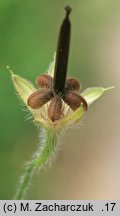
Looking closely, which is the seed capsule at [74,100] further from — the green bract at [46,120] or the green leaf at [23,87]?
the green leaf at [23,87]

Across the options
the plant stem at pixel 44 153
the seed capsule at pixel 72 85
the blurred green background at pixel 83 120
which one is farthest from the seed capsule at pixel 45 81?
Answer: the blurred green background at pixel 83 120

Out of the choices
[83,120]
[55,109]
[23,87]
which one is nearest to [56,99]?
[55,109]

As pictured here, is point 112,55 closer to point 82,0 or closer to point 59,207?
point 82,0

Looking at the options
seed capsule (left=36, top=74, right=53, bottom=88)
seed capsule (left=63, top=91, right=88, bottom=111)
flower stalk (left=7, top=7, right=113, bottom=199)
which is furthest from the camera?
seed capsule (left=36, top=74, right=53, bottom=88)

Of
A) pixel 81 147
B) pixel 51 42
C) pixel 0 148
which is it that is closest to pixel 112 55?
pixel 51 42

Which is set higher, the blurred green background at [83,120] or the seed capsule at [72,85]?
the blurred green background at [83,120]

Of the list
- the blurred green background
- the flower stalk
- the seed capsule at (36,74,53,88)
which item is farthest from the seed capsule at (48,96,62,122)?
the blurred green background

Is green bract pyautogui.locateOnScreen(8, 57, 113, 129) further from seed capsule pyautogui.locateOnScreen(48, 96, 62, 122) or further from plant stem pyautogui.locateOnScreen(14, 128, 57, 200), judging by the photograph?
plant stem pyautogui.locateOnScreen(14, 128, 57, 200)

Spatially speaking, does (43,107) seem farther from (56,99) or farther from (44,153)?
(44,153)
